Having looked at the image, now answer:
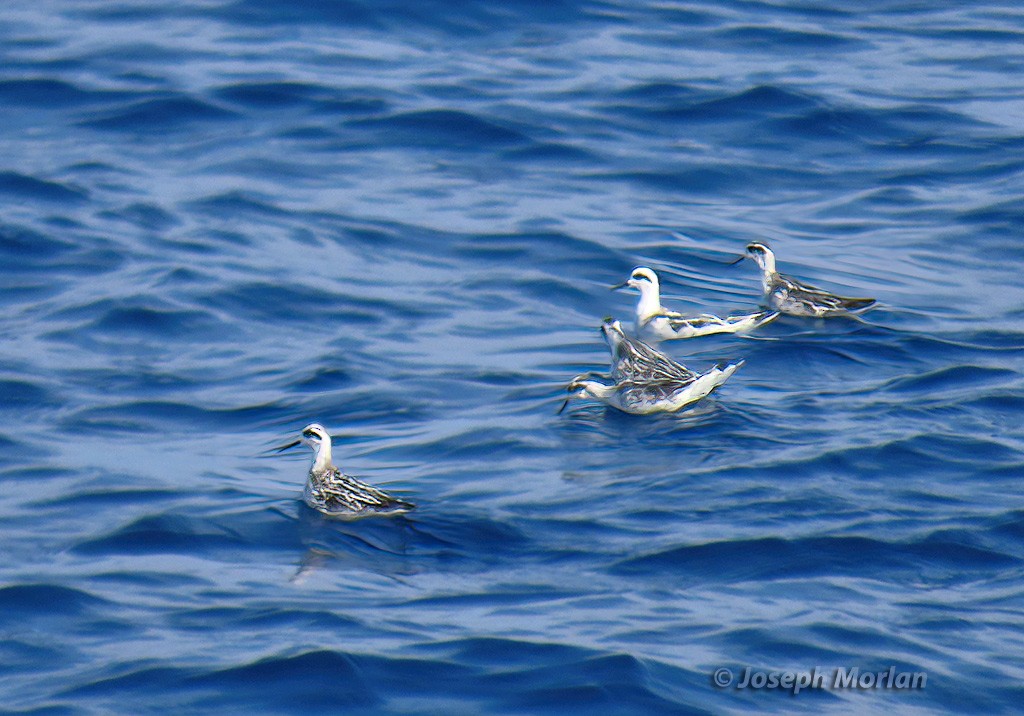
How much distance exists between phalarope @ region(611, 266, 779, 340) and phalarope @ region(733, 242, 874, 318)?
172mm

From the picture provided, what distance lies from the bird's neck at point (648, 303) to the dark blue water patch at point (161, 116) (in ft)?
26.8

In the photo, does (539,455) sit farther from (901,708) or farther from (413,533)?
(901,708)

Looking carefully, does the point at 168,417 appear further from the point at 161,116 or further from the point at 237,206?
the point at 161,116

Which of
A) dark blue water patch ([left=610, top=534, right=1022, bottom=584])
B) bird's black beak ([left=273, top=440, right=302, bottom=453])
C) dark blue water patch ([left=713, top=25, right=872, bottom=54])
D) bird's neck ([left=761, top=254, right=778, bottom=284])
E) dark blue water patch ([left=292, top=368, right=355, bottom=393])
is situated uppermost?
dark blue water patch ([left=713, top=25, right=872, bottom=54])

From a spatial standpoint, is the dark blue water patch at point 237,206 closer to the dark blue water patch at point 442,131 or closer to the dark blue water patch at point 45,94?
the dark blue water patch at point 442,131

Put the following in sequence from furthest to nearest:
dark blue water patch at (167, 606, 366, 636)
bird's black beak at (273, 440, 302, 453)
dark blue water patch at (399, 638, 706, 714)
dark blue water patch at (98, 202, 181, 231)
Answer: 1. dark blue water patch at (98, 202, 181, 231)
2. bird's black beak at (273, 440, 302, 453)
3. dark blue water patch at (167, 606, 366, 636)
4. dark blue water patch at (399, 638, 706, 714)

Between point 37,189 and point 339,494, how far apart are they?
986 centimetres

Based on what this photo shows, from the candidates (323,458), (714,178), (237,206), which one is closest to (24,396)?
(323,458)

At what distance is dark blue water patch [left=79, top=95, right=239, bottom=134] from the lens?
21.9 meters

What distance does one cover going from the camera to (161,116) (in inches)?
872

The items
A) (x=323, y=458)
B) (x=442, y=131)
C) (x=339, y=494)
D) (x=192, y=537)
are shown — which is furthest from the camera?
(x=442, y=131)

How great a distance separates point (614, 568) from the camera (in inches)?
407

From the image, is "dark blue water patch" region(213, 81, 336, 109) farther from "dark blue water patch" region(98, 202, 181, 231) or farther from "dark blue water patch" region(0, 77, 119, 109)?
"dark blue water patch" region(98, 202, 181, 231)

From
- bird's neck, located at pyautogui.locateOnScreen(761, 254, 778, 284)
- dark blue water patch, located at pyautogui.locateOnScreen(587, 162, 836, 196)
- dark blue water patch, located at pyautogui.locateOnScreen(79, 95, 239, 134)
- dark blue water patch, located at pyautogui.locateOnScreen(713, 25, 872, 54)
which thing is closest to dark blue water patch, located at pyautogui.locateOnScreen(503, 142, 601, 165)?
dark blue water patch, located at pyautogui.locateOnScreen(587, 162, 836, 196)
